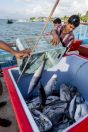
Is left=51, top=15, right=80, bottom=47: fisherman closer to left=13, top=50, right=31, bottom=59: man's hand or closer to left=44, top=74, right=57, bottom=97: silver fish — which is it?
left=44, top=74, right=57, bottom=97: silver fish

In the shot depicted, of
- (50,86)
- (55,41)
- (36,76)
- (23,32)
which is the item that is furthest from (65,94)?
(23,32)

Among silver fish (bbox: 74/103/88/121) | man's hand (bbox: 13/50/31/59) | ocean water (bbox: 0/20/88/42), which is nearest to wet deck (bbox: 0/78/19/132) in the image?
silver fish (bbox: 74/103/88/121)

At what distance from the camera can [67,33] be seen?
415cm

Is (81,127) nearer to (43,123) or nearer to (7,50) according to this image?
(43,123)

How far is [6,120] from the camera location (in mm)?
3568

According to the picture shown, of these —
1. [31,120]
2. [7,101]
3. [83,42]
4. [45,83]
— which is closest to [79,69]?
[45,83]

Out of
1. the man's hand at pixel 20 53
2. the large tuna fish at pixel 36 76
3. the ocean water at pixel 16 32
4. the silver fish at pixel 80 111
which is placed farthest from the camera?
the ocean water at pixel 16 32

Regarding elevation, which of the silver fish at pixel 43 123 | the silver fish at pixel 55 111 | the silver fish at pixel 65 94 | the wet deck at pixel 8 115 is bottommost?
the wet deck at pixel 8 115

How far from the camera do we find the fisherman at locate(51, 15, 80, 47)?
3813 millimetres

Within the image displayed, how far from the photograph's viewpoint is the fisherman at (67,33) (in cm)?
381

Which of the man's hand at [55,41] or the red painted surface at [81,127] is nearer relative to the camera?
the red painted surface at [81,127]

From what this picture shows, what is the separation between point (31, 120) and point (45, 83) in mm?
2243

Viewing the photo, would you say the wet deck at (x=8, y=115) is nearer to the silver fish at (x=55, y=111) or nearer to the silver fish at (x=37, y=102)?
the silver fish at (x=37, y=102)

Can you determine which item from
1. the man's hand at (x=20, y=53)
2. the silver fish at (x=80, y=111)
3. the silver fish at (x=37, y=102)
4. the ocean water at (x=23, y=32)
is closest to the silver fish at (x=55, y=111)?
the silver fish at (x=37, y=102)
